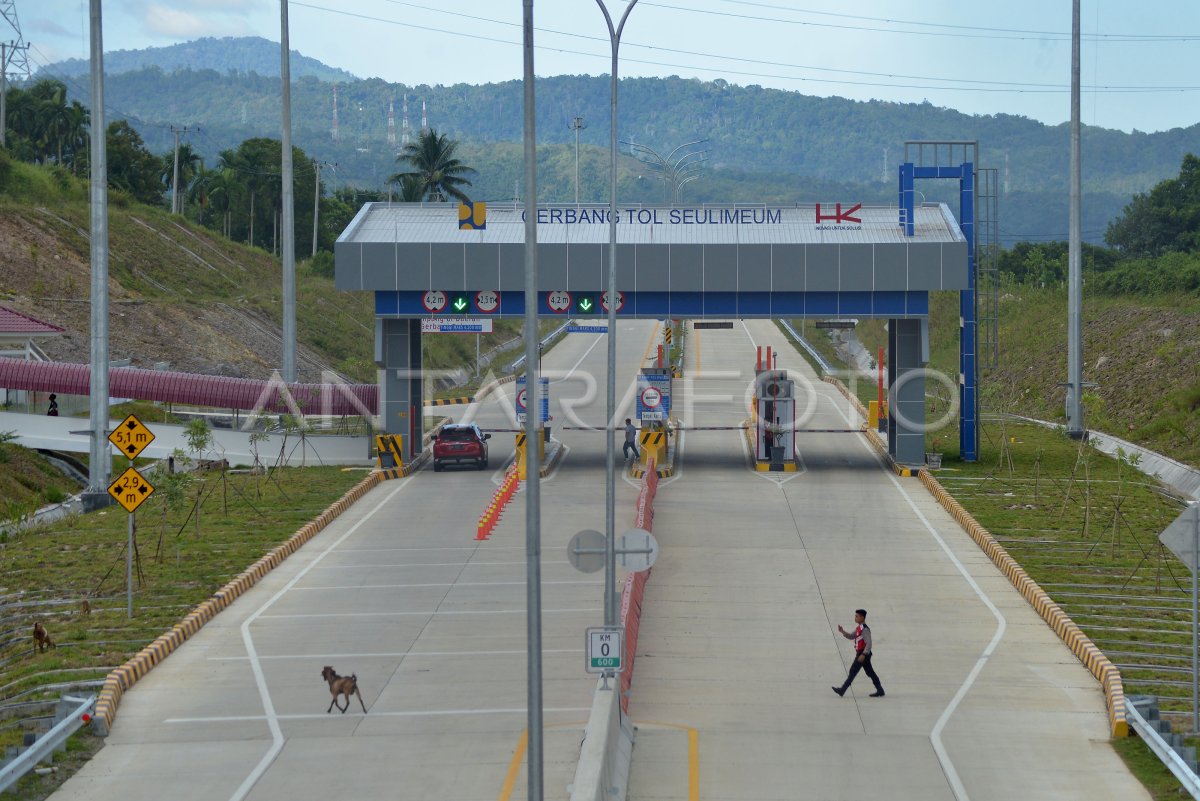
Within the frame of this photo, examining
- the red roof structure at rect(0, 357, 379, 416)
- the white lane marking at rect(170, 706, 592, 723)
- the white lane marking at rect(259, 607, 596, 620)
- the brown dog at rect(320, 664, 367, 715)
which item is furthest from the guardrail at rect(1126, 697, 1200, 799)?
the red roof structure at rect(0, 357, 379, 416)

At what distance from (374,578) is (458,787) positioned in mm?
12747

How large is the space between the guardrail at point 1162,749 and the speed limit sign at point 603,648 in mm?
6398

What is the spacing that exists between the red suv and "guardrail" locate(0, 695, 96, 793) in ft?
80.7

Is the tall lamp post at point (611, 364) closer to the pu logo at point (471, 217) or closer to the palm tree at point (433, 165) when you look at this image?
the pu logo at point (471, 217)

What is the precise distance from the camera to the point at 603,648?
1809 centimetres

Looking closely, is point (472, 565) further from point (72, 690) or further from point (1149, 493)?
point (1149, 493)

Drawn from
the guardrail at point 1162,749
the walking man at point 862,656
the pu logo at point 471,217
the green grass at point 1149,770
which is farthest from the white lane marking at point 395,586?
the pu logo at point 471,217

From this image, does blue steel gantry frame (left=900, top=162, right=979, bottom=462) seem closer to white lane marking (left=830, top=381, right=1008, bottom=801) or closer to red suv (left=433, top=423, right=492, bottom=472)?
white lane marking (left=830, top=381, right=1008, bottom=801)

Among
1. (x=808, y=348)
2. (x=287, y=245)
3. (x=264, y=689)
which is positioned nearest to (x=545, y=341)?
(x=808, y=348)

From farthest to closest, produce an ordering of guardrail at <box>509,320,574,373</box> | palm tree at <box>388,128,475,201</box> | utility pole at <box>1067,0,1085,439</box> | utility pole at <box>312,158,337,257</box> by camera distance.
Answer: utility pole at <box>312,158,337,257</box> < palm tree at <box>388,128,475,201</box> < guardrail at <box>509,320,574,373</box> < utility pole at <box>1067,0,1085,439</box>

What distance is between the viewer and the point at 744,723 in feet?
65.8

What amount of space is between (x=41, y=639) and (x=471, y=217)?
2289 cm

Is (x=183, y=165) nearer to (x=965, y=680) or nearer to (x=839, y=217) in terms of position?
(x=839, y=217)

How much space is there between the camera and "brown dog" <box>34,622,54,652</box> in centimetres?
2289
